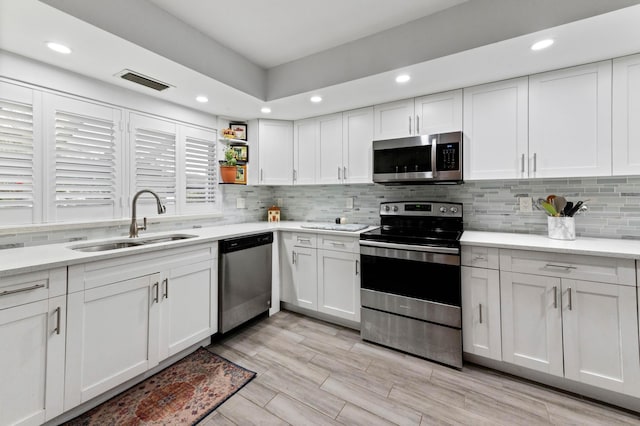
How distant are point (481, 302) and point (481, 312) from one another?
2.9 inches

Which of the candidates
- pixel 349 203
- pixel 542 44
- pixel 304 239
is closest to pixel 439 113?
pixel 542 44

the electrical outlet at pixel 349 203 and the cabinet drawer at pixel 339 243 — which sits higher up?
the electrical outlet at pixel 349 203

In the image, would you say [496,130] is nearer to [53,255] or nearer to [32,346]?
[53,255]

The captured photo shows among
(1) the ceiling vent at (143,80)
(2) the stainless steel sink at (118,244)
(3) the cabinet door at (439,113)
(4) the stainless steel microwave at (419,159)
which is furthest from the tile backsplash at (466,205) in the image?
(1) the ceiling vent at (143,80)

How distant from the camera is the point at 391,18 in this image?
1.88m

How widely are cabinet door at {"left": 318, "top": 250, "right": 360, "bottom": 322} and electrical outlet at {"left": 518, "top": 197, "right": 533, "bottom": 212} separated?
1.46 metres

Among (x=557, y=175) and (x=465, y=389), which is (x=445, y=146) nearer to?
(x=557, y=175)

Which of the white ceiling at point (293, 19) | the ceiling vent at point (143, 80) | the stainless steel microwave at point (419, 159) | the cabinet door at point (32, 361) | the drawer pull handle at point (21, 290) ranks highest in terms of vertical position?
the white ceiling at point (293, 19)

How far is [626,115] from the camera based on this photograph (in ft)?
5.82

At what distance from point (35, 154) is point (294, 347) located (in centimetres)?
236

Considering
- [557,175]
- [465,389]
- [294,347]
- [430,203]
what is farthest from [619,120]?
[294,347]

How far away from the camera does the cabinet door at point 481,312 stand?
1908mm

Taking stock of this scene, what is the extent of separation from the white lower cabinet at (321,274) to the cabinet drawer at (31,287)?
1795 mm

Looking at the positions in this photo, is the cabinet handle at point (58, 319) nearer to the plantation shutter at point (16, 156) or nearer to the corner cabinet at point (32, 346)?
the corner cabinet at point (32, 346)
